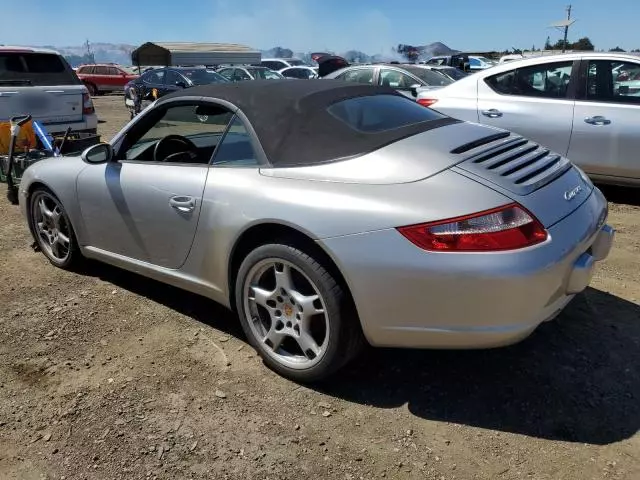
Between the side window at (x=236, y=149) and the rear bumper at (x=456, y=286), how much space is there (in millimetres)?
769

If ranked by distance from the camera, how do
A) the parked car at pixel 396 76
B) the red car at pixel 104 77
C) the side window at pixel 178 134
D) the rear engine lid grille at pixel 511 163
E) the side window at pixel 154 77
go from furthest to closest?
1. the red car at pixel 104 77
2. the side window at pixel 154 77
3. the parked car at pixel 396 76
4. the side window at pixel 178 134
5. the rear engine lid grille at pixel 511 163

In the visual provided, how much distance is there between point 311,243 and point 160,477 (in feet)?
3.82

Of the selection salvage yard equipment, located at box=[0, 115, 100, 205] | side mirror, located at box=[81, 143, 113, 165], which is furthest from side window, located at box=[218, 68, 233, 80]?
side mirror, located at box=[81, 143, 113, 165]

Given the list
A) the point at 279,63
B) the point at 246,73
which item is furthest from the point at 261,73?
the point at 279,63

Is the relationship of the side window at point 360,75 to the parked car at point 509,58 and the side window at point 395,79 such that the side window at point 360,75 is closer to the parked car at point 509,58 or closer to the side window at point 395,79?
the side window at point 395,79

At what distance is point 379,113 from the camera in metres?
3.21

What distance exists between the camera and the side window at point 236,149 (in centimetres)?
295

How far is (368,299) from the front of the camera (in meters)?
2.44

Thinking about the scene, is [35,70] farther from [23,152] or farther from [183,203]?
[183,203]

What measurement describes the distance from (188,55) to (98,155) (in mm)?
38180

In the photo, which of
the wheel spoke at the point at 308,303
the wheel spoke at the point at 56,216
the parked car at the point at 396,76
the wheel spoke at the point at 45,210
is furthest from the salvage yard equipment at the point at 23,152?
the parked car at the point at 396,76

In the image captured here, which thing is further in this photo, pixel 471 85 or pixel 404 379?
pixel 471 85

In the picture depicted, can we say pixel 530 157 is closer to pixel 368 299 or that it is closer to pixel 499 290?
pixel 499 290

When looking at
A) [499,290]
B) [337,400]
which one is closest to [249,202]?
[337,400]
